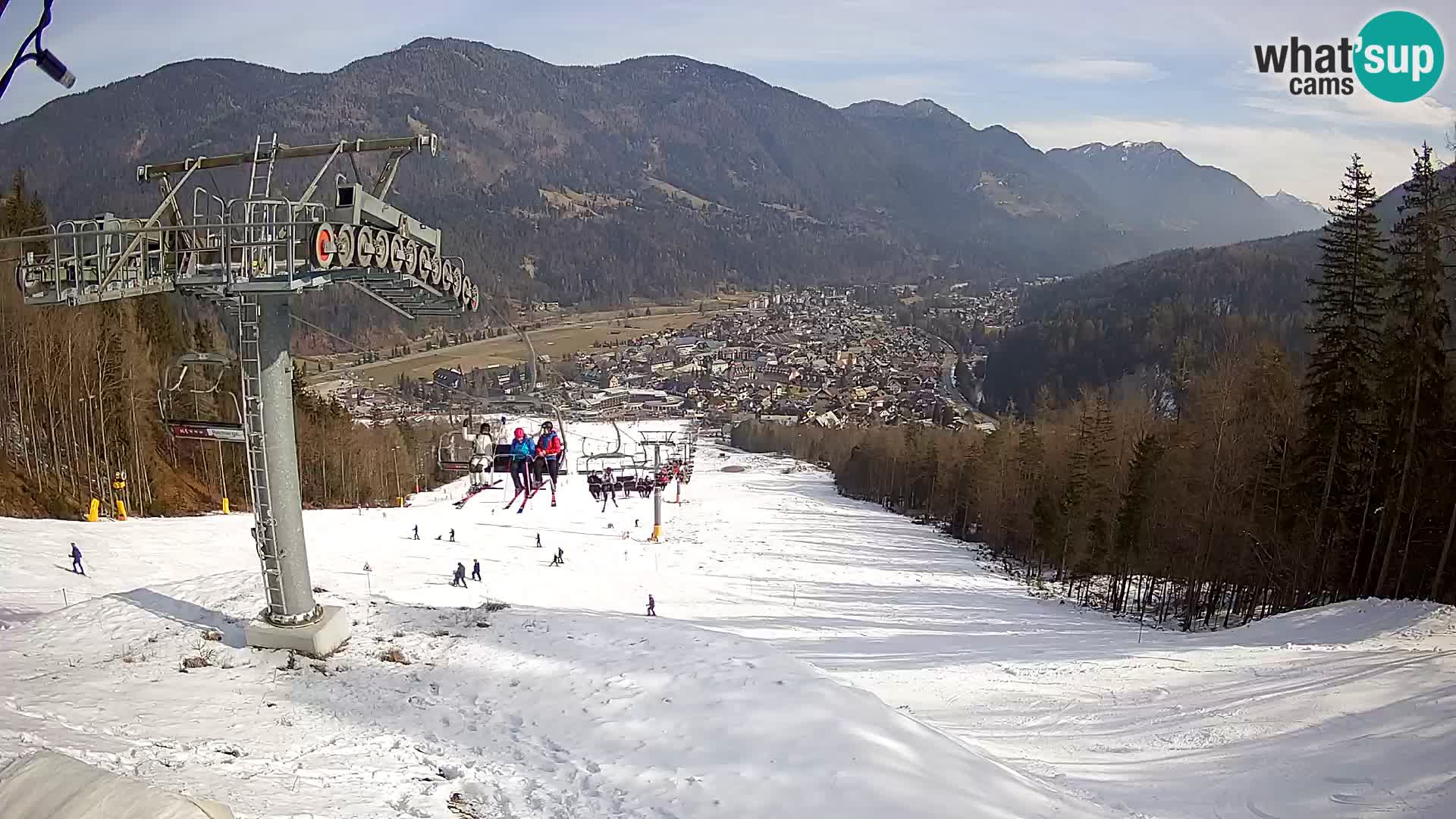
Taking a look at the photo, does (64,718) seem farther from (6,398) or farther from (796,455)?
(796,455)

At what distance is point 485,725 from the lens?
8727 mm

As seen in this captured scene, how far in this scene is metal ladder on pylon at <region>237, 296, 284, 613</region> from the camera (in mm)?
9719

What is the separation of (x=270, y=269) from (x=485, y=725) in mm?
→ 5763

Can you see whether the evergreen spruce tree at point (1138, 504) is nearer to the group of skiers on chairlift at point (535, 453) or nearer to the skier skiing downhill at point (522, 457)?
the group of skiers on chairlift at point (535, 453)

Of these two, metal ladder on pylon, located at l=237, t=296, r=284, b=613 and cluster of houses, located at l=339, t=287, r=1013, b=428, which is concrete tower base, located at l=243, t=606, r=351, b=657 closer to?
metal ladder on pylon, located at l=237, t=296, r=284, b=613

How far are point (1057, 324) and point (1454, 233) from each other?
12496 cm

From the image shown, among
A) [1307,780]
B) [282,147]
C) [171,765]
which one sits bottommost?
[1307,780]

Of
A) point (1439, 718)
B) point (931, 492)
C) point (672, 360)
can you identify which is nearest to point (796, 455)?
point (672, 360)

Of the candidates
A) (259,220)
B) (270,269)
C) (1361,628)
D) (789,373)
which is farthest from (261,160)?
(789,373)

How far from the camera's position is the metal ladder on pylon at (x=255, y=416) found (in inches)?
383

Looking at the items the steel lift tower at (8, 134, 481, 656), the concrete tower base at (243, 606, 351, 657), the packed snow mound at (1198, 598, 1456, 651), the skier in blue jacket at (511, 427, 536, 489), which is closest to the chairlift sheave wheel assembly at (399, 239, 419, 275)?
the steel lift tower at (8, 134, 481, 656)

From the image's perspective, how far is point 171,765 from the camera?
7.00m

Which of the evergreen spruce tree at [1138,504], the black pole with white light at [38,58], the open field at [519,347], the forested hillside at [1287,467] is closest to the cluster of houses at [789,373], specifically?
the open field at [519,347]

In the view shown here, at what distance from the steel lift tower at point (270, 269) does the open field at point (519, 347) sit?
2.43 m
